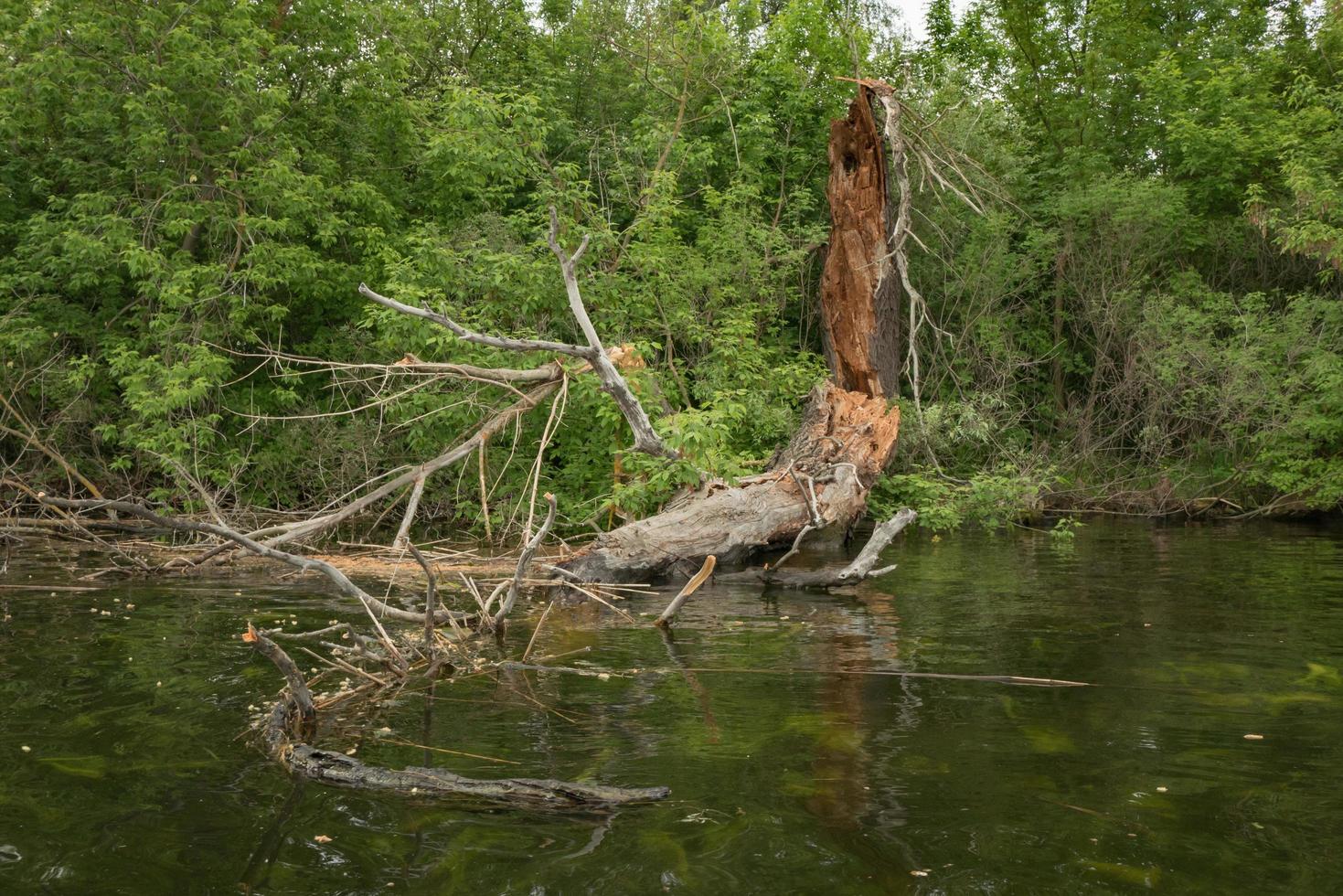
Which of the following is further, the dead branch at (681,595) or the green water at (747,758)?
the dead branch at (681,595)

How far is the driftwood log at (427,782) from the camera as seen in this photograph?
5258mm

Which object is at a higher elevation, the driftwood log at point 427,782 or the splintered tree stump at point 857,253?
the splintered tree stump at point 857,253

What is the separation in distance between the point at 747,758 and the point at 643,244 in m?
12.3

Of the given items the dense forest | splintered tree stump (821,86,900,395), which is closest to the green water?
the dense forest

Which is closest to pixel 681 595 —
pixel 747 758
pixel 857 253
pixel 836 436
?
pixel 747 758

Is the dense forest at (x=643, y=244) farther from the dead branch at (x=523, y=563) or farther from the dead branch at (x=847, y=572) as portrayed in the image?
the dead branch at (x=523, y=563)

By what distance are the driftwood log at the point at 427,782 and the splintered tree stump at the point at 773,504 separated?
5867 mm

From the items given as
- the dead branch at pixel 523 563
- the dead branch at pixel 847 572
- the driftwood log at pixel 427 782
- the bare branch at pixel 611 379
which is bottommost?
the dead branch at pixel 847 572

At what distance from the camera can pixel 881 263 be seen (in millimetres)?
16734

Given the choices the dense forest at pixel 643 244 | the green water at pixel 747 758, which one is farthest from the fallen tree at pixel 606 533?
the dense forest at pixel 643 244

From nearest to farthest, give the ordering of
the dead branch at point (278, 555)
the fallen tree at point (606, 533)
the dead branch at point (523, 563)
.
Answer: the fallen tree at point (606, 533) → the dead branch at point (278, 555) → the dead branch at point (523, 563)

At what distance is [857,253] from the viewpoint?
669 inches

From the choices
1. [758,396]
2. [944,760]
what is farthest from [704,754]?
[758,396]

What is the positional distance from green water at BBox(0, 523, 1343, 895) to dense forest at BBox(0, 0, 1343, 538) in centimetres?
432
